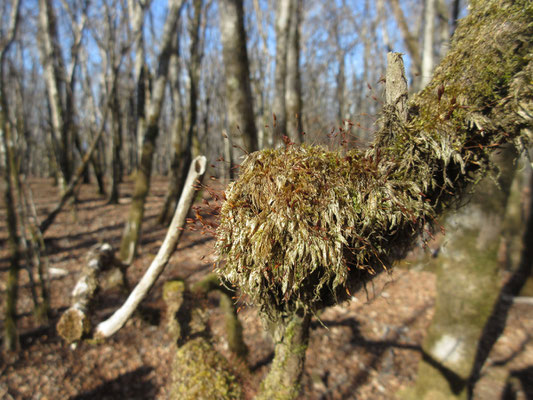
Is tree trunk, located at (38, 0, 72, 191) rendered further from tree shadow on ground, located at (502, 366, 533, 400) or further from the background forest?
tree shadow on ground, located at (502, 366, 533, 400)

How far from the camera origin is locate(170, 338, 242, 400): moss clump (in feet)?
9.39

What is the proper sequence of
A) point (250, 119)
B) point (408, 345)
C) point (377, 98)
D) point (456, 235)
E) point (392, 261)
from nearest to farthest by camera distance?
point (377, 98)
point (392, 261)
point (250, 119)
point (456, 235)
point (408, 345)

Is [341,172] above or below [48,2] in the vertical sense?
below

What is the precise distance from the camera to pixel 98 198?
12.0 meters

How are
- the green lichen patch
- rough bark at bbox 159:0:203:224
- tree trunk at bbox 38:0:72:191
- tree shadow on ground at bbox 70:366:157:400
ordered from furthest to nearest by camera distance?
tree trunk at bbox 38:0:72:191
rough bark at bbox 159:0:203:224
tree shadow on ground at bbox 70:366:157:400
the green lichen patch

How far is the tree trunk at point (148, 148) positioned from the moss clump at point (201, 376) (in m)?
3.13

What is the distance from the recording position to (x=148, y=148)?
6051mm

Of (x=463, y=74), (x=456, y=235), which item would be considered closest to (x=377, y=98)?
(x=463, y=74)

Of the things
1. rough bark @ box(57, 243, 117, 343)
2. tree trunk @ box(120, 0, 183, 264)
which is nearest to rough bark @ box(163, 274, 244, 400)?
rough bark @ box(57, 243, 117, 343)

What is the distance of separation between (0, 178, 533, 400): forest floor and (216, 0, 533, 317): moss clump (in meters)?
1.90

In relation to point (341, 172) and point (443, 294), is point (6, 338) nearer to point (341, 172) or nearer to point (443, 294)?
point (341, 172)

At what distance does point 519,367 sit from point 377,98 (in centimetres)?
601

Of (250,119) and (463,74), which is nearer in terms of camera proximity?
(463,74)

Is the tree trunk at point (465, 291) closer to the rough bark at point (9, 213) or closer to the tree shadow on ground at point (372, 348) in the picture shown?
the tree shadow on ground at point (372, 348)
